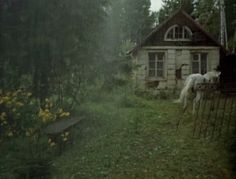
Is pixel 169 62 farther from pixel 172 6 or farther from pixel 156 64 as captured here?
pixel 172 6

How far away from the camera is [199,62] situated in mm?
19922

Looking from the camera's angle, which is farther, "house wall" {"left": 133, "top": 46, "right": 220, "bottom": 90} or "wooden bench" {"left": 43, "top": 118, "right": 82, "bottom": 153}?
"house wall" {"left": 133, "top": 46, "right": 220, "bottom": 90}

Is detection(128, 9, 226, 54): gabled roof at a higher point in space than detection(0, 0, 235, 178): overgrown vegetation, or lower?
higher

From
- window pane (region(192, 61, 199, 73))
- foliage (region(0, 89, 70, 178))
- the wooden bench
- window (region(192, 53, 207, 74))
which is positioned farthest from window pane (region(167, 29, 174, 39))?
foliage (region(0, 89, 70, 178))

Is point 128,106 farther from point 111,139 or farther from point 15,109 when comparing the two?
point 15,109

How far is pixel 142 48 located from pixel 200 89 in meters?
6.94

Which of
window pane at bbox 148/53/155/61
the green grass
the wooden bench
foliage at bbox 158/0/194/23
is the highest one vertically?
foliage at bbox 158/0/194/23

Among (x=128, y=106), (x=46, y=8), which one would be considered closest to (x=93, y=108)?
(x=128, y=106)

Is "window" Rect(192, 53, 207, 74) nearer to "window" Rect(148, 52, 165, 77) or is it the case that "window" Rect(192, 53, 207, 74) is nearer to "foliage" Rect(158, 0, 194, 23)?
"window" Rect(148, 52, 165, 77)

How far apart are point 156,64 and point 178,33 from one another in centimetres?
188

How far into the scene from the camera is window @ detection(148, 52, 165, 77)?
64.7 feet

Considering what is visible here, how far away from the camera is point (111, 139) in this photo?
338 inches

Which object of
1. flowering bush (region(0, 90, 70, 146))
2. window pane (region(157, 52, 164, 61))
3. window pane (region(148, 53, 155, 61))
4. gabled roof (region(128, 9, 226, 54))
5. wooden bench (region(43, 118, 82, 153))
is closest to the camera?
flowering bush (region(0, 90, 70, 146))

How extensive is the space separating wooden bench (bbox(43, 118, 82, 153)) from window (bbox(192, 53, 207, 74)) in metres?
12.2
